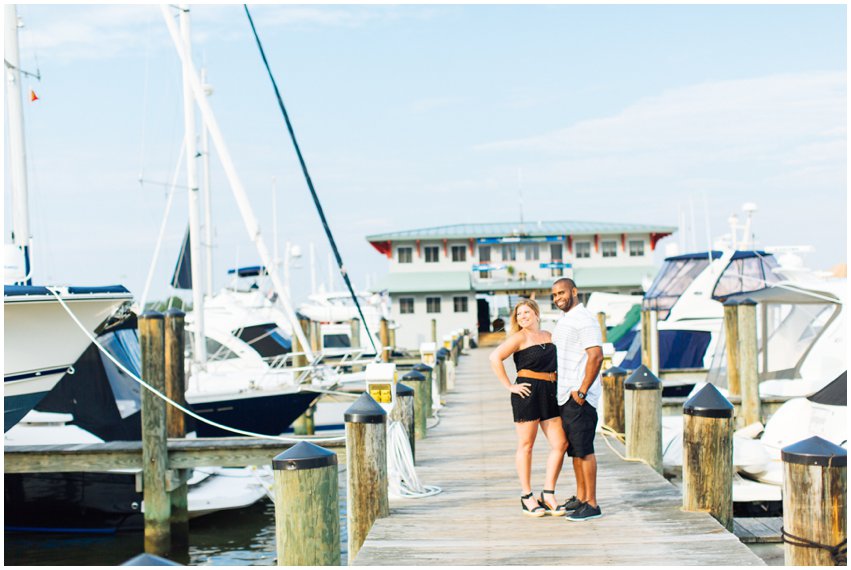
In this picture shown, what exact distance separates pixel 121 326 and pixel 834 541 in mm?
12874

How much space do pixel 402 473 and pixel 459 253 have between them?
124 feet

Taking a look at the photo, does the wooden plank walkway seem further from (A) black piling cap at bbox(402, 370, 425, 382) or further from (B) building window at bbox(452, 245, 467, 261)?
(B) building window at bbox(452, 245, 467, 261)

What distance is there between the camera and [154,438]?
451 inches

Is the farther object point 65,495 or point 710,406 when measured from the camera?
point 65,495

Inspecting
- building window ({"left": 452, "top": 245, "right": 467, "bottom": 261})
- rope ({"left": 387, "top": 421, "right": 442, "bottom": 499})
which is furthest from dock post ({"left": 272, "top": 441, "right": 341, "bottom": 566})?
building window ({"left": 452, "top": 245, "right": 467, "bottom": 261})

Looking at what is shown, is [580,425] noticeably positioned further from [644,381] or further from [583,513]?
[644,381]

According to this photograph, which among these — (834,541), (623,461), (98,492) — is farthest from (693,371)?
(834,541)

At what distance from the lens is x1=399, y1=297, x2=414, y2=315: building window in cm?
4447

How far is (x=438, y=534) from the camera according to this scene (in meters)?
6.62

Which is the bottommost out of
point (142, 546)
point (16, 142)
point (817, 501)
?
point (142, 546)

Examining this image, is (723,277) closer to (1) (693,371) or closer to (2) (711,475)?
(1) (693,371)

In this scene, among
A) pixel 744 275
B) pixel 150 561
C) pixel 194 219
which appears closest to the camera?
pixel 150 561

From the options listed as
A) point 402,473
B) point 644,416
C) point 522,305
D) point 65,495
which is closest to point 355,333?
point 65,495

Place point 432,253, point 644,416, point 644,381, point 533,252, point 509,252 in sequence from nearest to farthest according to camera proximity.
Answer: point 644,381 < point 644,416 < point 509,252 < point 533,252 < point 432,253
